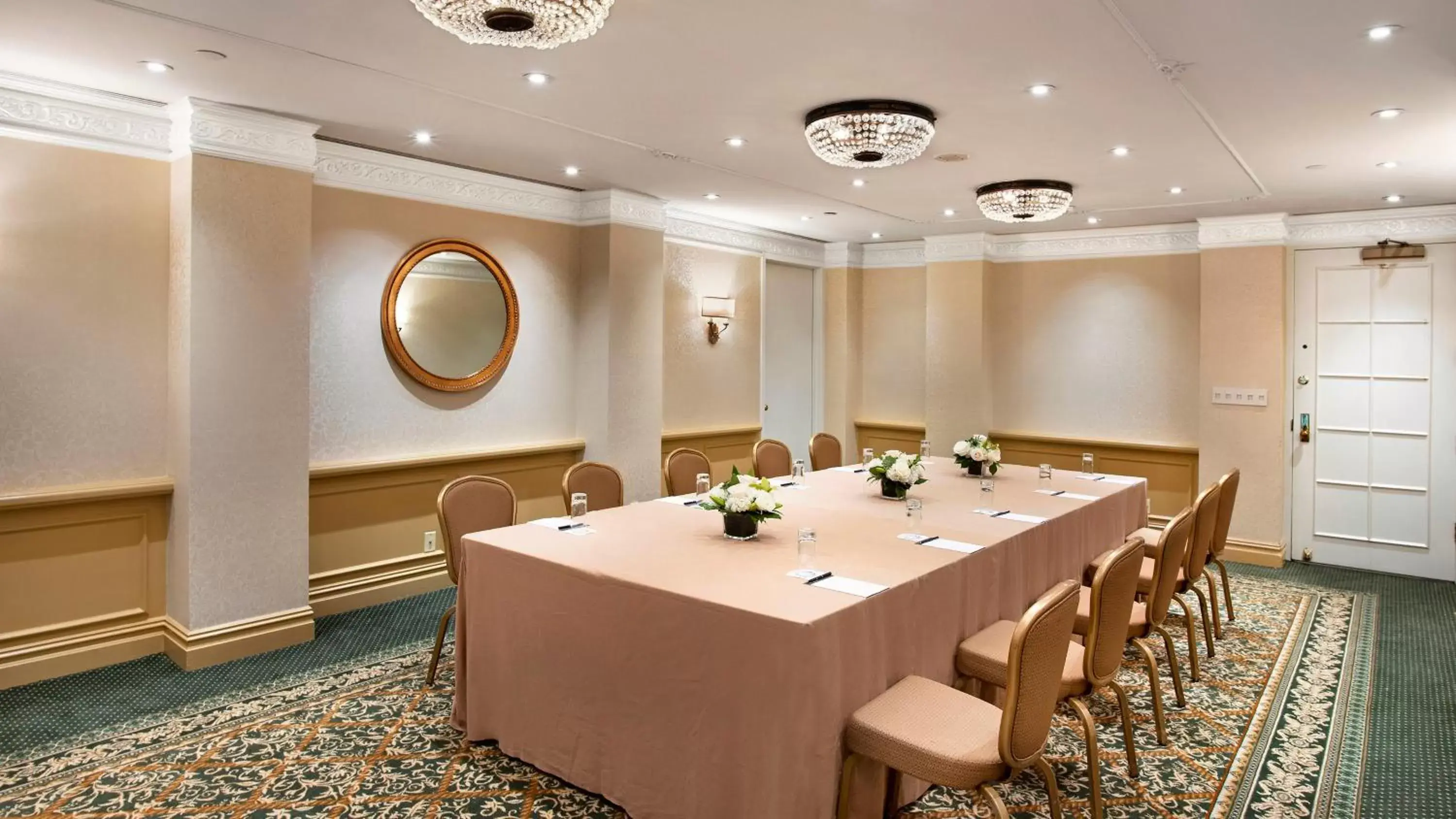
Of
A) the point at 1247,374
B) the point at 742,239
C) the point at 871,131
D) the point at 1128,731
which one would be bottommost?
the point at 1128,731

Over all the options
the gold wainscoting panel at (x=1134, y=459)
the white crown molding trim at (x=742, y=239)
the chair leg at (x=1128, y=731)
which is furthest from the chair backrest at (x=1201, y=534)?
the white crown molding trim at (x=742, y=239)

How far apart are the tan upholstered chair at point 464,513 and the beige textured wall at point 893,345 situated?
5211 mm

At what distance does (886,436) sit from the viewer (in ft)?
28.2

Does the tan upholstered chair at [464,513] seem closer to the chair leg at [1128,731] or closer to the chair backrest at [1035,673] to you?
the chair backrest at [1035,673]

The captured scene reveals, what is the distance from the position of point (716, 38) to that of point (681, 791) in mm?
2554

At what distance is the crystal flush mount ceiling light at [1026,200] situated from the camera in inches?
206

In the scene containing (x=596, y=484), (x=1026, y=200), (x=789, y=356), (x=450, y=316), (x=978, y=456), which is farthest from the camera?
(x=789, y=356)

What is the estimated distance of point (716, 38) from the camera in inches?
122

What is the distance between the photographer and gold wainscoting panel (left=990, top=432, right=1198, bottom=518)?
7.05m

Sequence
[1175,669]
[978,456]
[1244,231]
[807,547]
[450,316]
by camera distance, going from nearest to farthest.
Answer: [807,547] → [1175,669] → [978,456] → [450,316] → [1244,231]

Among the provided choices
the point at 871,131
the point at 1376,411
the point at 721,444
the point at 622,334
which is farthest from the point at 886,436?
the point at 871,131

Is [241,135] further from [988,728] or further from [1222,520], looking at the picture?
[1222,520]

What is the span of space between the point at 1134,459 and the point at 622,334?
4504 millimetres

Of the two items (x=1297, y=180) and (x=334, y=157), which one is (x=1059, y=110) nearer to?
(x=1297, y=180)
